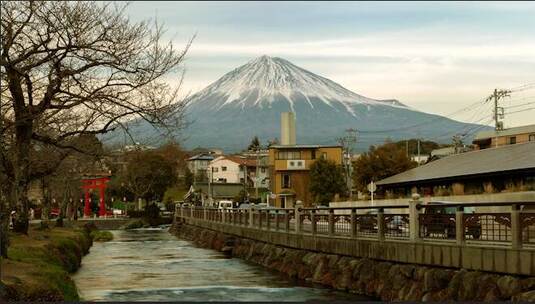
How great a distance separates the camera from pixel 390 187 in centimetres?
4650

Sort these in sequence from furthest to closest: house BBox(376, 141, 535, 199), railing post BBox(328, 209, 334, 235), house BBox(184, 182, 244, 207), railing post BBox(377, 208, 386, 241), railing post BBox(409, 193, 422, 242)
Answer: house BBox(184, 182, 244, 207) → house BBox(376, 141, 535, 199) → railing post BBox(328, 209, 334, 235) → railing post BBox(377, 208, 386, 241) → railing post BBox(409, 193, 422, 242)

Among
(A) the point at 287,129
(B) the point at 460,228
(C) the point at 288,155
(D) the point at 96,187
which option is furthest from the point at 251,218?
(A) the point at 287,129

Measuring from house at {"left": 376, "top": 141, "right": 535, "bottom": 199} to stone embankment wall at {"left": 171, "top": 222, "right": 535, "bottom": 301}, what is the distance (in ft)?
30.8

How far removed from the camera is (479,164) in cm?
3762

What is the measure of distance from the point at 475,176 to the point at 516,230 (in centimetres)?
2053

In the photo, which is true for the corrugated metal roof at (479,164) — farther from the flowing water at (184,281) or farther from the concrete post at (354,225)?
the flowing water at (184,281)

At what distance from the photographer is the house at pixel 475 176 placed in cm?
3228

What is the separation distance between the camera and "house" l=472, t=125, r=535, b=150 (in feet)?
225

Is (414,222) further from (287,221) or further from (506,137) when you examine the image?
(506,137)

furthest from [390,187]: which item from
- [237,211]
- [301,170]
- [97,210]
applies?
[97,210]

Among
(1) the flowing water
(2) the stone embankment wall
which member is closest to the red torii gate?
(1) the flowing water

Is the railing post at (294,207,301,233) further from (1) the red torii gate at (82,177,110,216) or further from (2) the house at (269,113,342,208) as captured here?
(1) the red torii gate at (82,177,110,216)

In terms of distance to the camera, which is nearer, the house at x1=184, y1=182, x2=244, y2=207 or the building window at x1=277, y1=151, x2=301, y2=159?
the building window at x1=277, y1=151, x2=301, y2=159

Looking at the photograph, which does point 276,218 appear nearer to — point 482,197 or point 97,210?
point 482,197
